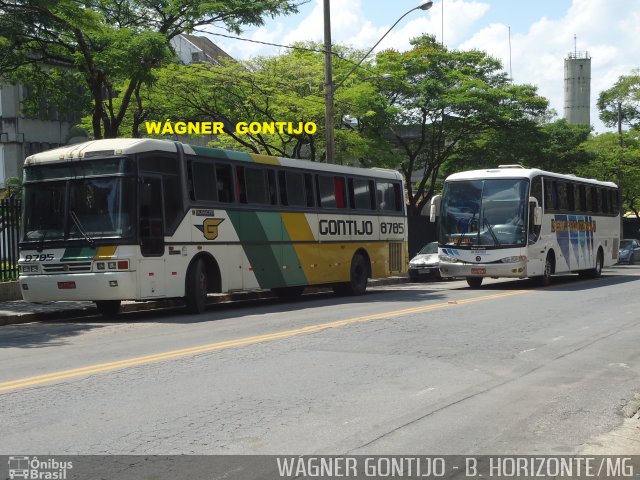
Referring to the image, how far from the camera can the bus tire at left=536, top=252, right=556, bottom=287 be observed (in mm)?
25281

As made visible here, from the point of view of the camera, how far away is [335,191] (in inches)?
872

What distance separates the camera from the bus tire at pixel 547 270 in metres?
25.3

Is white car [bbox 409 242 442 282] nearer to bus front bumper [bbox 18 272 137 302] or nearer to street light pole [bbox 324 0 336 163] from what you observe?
street light pole [bbox 324 0 336 163]

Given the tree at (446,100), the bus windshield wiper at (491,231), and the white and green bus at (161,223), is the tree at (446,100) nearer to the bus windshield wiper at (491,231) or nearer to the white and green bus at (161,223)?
the bus windshield wiper at (491,231)

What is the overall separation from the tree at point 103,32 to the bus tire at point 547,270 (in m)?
10.7

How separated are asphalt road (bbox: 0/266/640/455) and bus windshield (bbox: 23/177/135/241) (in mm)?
1732

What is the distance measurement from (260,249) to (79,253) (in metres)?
4.65

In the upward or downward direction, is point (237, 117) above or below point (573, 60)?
below

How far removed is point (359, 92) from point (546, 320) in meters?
20.5

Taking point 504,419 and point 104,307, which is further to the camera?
point 104,307

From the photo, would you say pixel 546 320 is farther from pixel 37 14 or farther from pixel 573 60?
pixel 573 60

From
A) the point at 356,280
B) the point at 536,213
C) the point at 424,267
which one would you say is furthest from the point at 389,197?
the point at 424,267

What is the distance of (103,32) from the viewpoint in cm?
2220

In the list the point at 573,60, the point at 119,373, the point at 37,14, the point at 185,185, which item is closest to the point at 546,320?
the point at 185,185
